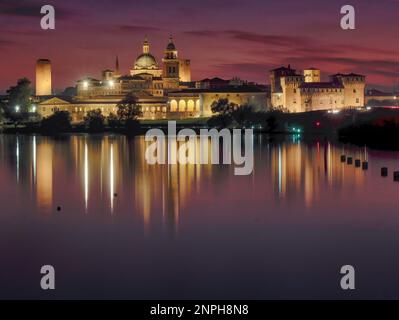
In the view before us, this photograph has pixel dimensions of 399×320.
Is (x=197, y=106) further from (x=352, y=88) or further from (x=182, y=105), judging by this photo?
(x=352, y=88)

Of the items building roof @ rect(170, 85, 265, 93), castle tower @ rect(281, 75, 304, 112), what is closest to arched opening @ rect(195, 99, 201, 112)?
building roof @ rect(170, 85, 265, 93)

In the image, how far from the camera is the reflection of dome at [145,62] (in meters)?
132

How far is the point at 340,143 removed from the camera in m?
60.1

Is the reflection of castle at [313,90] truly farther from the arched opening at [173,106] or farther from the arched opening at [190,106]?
the arched opening at [173,106]

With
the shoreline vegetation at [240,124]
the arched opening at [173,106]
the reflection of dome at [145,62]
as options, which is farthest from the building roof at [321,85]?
the reflection of dome at [145,62]

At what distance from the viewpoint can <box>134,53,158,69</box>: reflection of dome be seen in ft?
433

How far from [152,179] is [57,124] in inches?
2310

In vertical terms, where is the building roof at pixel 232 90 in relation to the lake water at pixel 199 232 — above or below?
above

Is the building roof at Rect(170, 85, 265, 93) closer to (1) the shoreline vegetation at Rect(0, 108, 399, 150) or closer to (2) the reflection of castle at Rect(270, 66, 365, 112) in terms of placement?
(2) the reflection of castle at Rect(270, 66, 365, 112)

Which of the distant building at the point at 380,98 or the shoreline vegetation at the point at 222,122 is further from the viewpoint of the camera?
the distant building at the point at 380,98

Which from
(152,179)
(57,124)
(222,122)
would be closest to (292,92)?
(222,122)

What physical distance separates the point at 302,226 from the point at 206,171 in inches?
672

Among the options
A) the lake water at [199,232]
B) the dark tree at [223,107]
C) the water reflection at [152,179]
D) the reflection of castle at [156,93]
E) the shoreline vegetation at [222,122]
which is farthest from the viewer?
the reflection of castle at [156,93]
